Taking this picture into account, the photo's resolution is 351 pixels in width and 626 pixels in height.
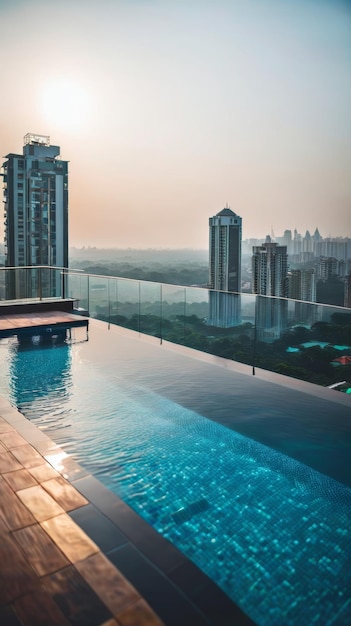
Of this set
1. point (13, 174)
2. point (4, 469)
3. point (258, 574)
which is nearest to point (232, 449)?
point (258, 574)

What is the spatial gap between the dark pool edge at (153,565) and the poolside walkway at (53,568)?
0.14 feet

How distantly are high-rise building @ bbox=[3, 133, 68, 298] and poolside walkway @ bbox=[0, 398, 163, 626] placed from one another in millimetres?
45114

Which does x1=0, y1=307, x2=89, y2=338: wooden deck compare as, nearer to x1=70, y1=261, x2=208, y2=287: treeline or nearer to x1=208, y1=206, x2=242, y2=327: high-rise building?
x1=208, y1=206, x2=242, y2=327: high-rise building

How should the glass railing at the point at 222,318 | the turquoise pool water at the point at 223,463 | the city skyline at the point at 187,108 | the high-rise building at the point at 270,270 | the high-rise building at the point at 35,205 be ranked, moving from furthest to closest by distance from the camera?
the high-rise building at the point at 35,205
the high-rise building at the point at 270,270
the city skyline at the point at 187,108
the glass railing at the point at 222,318
the turquoise pool water at the point at 223,463

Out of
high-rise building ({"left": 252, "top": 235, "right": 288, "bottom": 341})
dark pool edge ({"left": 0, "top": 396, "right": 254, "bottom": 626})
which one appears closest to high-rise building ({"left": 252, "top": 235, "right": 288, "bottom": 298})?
high-rise building ({"left": 252, "top": 235, "right": 288, "bottom": 341})

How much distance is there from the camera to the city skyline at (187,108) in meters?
9.64

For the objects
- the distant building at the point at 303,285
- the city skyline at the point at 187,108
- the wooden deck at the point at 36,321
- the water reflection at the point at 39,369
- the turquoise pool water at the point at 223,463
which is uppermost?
the city skyline at the point at 187,108

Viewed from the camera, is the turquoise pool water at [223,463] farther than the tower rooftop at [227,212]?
No

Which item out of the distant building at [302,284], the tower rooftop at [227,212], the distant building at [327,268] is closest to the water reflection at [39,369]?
the distant building at [302,284]

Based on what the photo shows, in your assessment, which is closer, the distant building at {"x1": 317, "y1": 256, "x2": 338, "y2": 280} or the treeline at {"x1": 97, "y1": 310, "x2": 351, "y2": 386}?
the treeline at {"x1": 97, "y1": 310, "x2": 351, "y2": 386}

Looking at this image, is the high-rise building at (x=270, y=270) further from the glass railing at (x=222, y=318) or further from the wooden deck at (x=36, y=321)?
the wooden deck at (x=36, y=321)

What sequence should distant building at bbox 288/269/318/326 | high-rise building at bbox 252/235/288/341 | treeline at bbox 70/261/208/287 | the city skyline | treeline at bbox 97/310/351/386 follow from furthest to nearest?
treeline at bbox 70/261/208/287 < high-rise building at bbox 252/235/288/341 < distant building at bbox 288/269/318/326 < the city skyline < treeline at bbox 97/310/351/386

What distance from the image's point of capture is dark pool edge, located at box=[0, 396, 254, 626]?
5.17 ft

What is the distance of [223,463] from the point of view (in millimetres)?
3088
